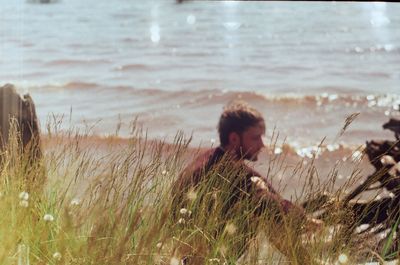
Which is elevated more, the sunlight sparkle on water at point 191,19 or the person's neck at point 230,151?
the person's neck at point 230,151

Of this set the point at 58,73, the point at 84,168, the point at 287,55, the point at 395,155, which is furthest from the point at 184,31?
the point at 84,168

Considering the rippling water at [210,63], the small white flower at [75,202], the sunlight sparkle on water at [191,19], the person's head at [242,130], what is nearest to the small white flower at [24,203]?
the small white flower at [75,202]

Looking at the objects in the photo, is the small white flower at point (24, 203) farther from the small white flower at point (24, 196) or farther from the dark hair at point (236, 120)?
the dark hair at point (236, 120)

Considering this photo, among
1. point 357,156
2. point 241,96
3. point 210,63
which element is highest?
point 357,156

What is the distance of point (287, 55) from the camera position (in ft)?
40.6

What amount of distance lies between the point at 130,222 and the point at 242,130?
39.8 inches

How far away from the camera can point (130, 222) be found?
6.80 ft

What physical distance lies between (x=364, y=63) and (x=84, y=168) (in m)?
10.0

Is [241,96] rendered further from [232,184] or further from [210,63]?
[232,184]

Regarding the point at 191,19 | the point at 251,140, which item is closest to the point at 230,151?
the point at 251,140

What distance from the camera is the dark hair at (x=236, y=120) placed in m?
3.02

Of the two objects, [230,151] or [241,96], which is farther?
[241,96]

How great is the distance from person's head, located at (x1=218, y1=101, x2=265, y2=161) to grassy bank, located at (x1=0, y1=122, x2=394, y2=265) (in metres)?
0.72

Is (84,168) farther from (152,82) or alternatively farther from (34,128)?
(152,82)
